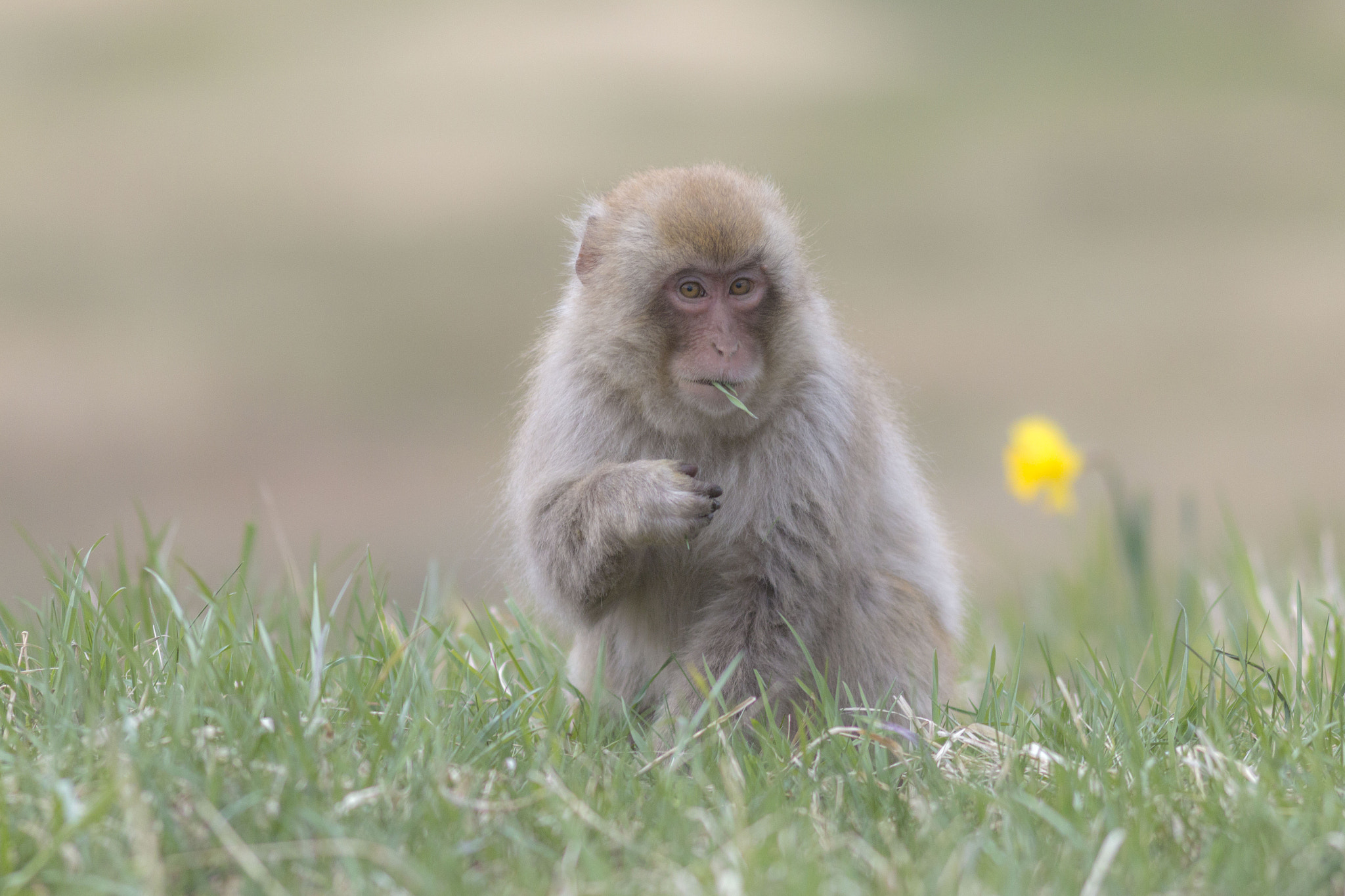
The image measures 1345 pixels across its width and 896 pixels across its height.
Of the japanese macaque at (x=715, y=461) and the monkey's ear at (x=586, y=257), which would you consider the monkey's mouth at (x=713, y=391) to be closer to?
the japanese macaque at (x=715, y=461)

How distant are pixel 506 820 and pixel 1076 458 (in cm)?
397

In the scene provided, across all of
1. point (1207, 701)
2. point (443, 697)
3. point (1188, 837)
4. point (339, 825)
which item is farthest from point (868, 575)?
point (339, 825)

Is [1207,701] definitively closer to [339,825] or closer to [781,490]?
[781,490]

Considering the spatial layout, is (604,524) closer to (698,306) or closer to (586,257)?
(698,306)

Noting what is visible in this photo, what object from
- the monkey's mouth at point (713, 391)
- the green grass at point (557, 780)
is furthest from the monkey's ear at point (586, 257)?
the green grass at point (557, 780)

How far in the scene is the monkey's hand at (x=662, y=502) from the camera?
3531 mm

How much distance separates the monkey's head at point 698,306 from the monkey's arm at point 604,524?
0.25 m

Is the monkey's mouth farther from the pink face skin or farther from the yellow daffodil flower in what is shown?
the yellow daffodil flower

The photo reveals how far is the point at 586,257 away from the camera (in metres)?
4.24

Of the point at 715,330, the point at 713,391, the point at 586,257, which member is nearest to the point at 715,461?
the point at 713,391

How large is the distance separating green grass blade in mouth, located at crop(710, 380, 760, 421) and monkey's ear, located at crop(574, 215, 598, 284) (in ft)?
2.22

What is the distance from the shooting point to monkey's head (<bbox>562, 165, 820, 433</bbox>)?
3816mm


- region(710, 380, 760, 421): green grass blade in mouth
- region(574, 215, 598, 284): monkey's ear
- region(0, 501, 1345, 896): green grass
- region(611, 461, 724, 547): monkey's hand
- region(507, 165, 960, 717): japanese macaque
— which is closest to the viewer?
region(0, 501, 1345, 896): green grass

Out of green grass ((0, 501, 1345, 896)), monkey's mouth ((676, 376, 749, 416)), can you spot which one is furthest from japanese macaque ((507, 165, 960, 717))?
green grass ((0, 501, 1345, 896))
